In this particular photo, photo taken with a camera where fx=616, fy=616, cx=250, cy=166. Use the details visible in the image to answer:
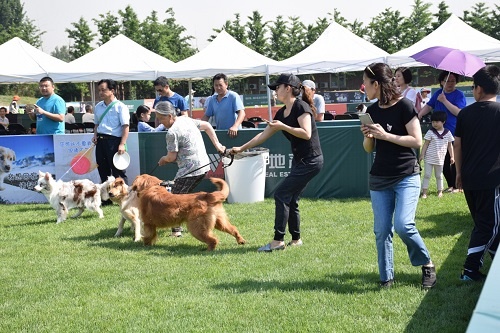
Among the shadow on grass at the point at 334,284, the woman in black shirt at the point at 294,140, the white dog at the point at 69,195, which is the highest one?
the woman in black shirt at the point at 294,140

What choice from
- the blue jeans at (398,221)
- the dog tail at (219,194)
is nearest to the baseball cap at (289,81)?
the dog tail at (219,194)

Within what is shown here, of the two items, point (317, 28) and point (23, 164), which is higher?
point (317, 28)

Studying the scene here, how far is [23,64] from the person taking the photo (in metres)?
20.2

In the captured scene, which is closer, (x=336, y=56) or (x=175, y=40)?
(x=336, y=56)

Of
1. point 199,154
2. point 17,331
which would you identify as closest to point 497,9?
point 199,154

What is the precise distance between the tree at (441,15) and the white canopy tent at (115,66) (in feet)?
123

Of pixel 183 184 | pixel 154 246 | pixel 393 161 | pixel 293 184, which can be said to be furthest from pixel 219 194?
pixel 393 161

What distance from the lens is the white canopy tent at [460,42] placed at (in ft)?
59.1

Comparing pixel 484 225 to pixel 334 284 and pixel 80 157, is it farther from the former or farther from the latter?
pixel 80 157

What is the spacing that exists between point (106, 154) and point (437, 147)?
5576 mm

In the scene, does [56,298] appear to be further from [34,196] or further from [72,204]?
[34,196]

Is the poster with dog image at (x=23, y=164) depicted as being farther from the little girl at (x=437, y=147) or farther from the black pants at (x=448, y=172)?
the black pants at (x=448, y=172)

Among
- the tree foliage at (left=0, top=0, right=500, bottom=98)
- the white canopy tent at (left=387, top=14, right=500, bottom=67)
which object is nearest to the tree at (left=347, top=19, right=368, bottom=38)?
the tree foliage at (left=0, top=0, right=500, bottom=98)

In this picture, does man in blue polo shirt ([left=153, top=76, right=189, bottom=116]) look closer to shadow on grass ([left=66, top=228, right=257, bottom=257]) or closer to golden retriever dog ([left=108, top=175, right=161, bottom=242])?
golden retriever dog ([left=108, top=175, right=161, bottom=242])
